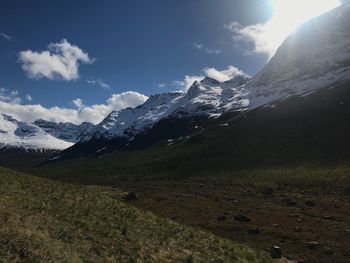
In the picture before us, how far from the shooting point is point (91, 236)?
25656mm

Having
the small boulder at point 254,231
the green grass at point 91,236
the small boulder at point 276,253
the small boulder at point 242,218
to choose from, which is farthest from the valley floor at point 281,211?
the green grass at point 91,236

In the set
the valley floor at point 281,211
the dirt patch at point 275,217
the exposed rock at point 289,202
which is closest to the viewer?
the dirt patch at point 275,217

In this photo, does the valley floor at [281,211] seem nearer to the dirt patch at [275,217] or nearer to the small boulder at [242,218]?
the dirt patch at [275,217]

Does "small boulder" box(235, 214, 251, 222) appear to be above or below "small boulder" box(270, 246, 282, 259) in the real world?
above

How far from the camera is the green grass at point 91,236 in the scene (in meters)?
20.6

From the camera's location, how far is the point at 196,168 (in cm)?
15388

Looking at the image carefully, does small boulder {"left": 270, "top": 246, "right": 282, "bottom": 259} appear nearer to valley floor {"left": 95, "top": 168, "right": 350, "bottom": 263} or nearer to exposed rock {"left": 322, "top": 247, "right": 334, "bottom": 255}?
valley floor {"left": 95, "top": 168, "right": 350, "bottom": 263}

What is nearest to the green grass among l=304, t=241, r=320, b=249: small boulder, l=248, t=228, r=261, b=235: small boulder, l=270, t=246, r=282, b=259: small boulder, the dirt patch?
l=270, t=246, r=282, b=259: small boulder

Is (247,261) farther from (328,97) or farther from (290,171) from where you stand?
(328,97)

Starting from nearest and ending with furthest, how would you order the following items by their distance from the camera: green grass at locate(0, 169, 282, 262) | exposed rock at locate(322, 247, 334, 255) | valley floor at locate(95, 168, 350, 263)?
1. green grass at locate(0, 169, 282, 262)
2. exposed rock at locate(322, 247, 334, 255)
3. valley floor at locate(95, 168, 350, 263)

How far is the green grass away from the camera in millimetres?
20609

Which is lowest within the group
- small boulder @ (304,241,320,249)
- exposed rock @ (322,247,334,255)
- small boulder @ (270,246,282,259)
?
exposed rock @ (322,247,334,255)

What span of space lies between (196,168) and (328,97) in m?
78.7

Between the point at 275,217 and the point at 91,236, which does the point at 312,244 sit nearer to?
the point at 275,217
